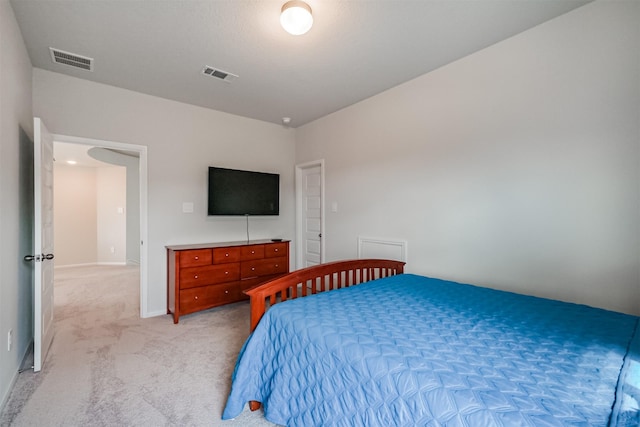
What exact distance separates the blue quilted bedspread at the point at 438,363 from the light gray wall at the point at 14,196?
161 centimetres

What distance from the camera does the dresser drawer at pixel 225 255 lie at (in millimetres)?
3416

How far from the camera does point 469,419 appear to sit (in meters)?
0.86

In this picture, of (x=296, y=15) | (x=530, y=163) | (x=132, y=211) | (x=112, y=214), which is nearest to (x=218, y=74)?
(x=296, y=15)

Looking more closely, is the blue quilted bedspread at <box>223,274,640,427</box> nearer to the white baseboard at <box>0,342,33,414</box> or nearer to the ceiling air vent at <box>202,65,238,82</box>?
the white baseboard at <box>0,342,33,414</box>

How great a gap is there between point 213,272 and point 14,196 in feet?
5.99

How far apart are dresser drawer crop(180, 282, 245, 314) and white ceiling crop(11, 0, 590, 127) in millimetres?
2287

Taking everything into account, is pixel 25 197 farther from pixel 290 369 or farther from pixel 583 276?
pixel 583 276

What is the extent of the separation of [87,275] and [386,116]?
6004 millimetres

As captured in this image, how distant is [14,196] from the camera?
2.05 meters

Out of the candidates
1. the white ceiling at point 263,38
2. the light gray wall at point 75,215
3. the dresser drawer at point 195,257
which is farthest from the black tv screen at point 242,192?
the light gray wall at point 75,215

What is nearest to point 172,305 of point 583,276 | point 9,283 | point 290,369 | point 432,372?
point 9,283

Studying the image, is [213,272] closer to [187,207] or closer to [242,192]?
[187,207]

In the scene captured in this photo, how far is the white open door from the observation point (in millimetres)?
2129

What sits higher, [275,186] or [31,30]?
[31,30]
